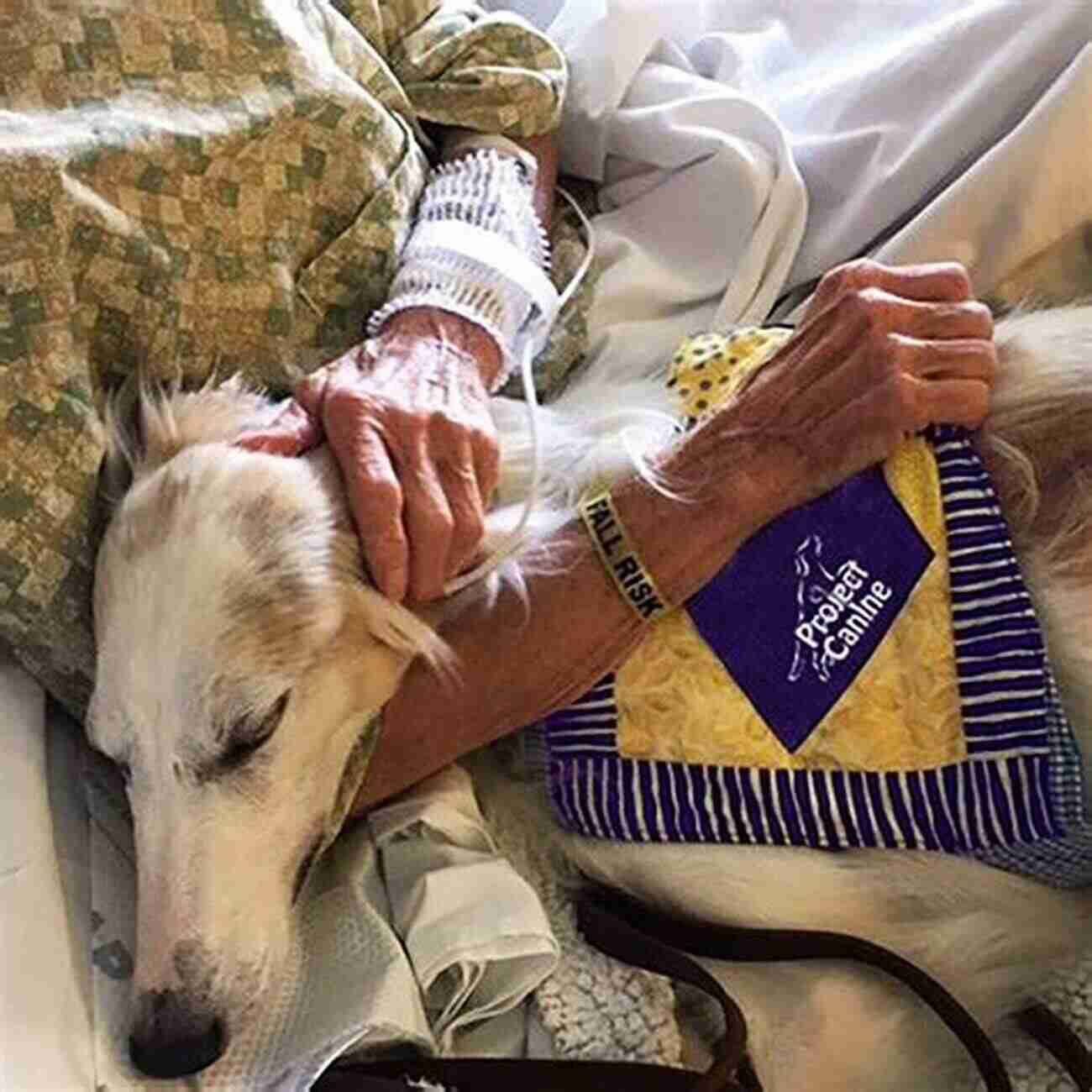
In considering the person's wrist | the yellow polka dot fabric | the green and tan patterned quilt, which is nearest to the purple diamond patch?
the yellow polka dot fabric

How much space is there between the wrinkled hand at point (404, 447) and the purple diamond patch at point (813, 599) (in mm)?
159

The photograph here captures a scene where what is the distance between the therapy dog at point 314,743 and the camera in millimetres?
1052

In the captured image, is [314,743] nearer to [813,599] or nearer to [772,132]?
[813,599]

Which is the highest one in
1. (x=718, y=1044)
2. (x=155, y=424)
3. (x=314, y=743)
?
(x=155, y=424)

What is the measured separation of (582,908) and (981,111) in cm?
64

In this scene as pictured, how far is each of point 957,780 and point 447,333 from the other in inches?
17.1

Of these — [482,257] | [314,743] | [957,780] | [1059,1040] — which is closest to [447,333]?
[482,257]

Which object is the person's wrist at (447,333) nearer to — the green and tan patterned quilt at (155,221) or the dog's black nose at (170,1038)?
the green and tan patterned quilt at (155,221)

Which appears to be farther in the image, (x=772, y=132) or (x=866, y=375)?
(x=772, y=132)

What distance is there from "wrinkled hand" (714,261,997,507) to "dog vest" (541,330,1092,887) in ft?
0.06

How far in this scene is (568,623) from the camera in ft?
3.68

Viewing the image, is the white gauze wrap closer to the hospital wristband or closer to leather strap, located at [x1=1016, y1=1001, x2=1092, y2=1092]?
the hospital wristband

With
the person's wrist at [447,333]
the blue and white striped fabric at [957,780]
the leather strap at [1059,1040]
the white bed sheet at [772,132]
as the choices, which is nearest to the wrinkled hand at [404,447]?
the person's wrist at [447,333]

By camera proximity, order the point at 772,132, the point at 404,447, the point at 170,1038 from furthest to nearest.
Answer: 1. the point at 772,132
2. the point at 404,447
3. the point at 170,1038
